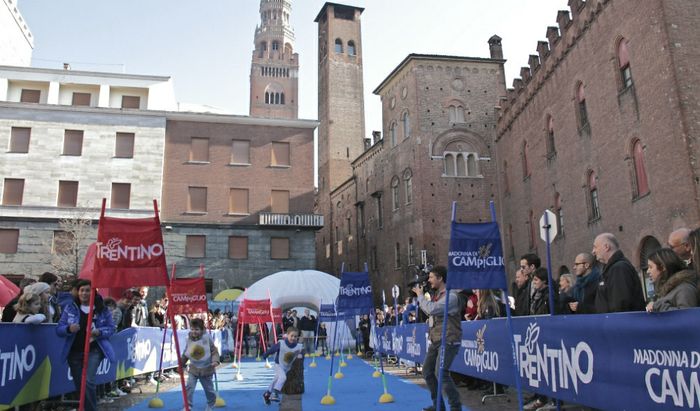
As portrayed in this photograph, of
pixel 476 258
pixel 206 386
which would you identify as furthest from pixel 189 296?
pixel 476 258

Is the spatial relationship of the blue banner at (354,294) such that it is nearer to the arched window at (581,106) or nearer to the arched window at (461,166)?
the arched window at (581,106)

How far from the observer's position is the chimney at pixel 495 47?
3962cm

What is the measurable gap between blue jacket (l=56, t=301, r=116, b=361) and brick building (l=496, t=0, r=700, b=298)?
16.0 metres

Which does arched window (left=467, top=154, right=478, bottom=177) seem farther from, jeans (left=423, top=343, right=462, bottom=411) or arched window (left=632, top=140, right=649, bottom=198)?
jeans (left=423, top=343, right=462, bottom=411)

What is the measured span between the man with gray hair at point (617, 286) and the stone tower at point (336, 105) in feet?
161

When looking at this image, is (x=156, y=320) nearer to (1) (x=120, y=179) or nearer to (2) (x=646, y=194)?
(2) (x=646, y=194)

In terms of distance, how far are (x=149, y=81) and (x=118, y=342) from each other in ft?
100

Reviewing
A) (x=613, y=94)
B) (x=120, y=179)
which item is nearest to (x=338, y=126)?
(x=120, y=179)

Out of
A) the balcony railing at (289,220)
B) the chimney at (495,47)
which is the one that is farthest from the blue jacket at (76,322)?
the chimney at (495,47)

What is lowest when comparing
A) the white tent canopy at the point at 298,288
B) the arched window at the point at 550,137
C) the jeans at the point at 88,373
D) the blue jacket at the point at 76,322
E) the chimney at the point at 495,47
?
the jeans at the point at 88,373

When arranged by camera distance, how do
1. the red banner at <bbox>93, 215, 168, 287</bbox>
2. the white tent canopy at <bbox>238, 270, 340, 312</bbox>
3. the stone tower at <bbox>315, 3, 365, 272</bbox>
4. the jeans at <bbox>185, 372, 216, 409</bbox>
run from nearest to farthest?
the red banner at <bbox>93, 215, 168, 287</bbox> < the jeans at <bbox>185, 372, 216, 409</bbox> < the white tent canopy at <bbox>238, 270, 340, 312</bbox> < the stone tower at <bbox>315, 3, 365, 272</bbox>

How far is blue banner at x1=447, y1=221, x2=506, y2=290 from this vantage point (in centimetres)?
701

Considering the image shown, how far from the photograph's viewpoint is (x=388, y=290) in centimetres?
4175

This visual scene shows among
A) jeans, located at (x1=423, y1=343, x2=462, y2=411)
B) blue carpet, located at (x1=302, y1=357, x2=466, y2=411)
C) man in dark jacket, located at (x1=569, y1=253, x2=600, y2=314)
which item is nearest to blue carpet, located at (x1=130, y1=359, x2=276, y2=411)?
blue carpet, located at (x1=302, y1=357, x2=466, y2=411)
